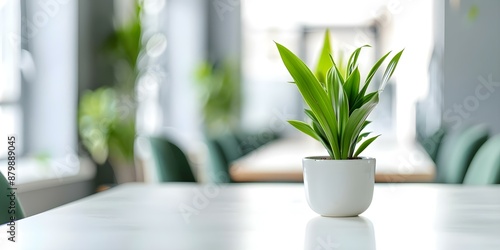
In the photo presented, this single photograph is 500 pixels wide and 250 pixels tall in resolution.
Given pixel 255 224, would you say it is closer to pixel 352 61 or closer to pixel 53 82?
pixel 352 61

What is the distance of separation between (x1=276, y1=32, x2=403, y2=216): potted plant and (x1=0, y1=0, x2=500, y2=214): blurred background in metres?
0.39

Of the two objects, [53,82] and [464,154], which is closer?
[464,154]

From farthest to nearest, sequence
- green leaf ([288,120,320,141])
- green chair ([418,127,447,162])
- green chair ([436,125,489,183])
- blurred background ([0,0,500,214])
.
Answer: green chair ([418,127,447,162]), blurred background ([0,0,500,214]), green chair ([436,125,489,183]), green leaf ([288,120,320,141])

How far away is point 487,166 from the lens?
2182 millimetres

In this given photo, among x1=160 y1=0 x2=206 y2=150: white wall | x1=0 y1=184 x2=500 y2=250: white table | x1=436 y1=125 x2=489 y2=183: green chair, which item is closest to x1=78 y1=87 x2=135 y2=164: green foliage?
x1=436 y1=125 x2=489 y2=183: green chair

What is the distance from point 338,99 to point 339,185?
173 mm

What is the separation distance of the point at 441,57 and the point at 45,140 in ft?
12.6

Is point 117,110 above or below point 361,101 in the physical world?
below

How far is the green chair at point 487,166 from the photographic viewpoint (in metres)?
2.09

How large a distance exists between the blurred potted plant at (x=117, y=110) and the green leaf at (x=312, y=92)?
337 centimetres

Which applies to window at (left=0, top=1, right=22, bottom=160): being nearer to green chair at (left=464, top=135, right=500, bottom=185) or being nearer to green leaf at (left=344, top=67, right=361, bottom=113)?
green chair at (left=464, top=135, right=500, bottom=185)

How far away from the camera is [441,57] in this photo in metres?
6.30

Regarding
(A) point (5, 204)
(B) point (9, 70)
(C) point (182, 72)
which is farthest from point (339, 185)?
(C) point (182, 72)

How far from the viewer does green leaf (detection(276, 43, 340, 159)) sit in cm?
128
